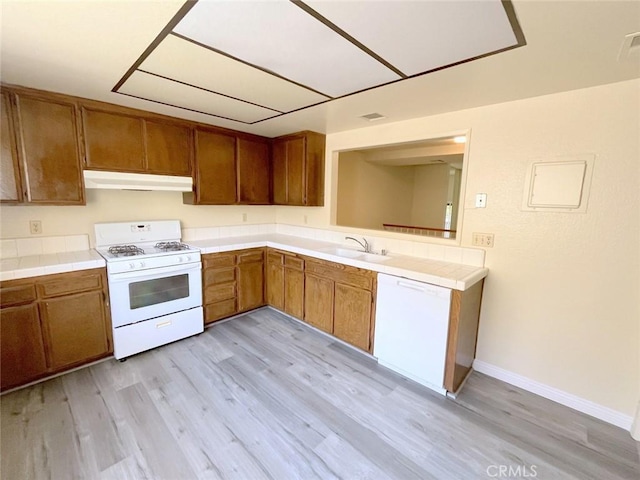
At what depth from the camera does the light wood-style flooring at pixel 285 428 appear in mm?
1604

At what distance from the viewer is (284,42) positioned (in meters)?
1.44

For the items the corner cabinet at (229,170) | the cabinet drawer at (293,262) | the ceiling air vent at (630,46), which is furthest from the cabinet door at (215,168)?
the ceiling air vent at (630,46)

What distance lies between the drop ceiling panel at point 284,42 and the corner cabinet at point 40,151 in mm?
1774

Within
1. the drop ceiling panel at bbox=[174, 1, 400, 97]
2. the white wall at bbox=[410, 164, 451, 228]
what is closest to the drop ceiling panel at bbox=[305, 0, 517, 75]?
the drop ceiling panel at bbox=[174, 1, 400, 97]

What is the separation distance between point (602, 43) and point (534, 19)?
0.50 metres

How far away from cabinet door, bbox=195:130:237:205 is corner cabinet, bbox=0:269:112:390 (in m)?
1.35

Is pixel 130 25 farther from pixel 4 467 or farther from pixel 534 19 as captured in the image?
pixel 4 467

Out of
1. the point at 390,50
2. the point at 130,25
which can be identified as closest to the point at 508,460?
the point at 390,50

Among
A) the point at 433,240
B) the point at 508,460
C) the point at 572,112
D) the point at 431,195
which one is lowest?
the point at 508,460

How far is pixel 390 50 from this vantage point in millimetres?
1492

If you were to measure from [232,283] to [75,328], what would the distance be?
1.45m

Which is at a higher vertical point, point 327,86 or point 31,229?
point 327,86

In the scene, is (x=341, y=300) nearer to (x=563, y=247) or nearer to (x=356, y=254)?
(x=356, y=254)

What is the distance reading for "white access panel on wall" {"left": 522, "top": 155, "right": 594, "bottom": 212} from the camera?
6.48 ft
